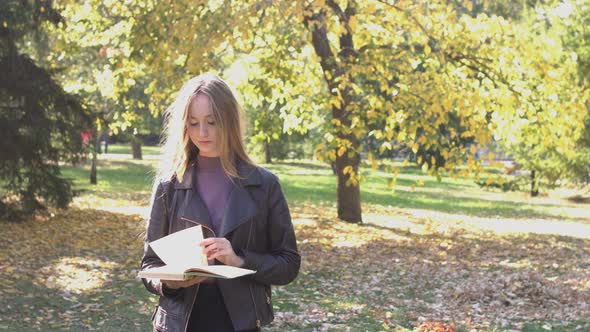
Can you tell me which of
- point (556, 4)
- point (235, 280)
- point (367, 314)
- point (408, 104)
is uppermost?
point (556, 4)

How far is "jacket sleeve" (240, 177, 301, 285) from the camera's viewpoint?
107 inches

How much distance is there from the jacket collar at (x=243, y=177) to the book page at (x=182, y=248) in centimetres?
22

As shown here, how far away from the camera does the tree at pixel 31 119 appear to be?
12.5 metres

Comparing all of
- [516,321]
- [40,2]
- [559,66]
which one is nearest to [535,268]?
[516,321]

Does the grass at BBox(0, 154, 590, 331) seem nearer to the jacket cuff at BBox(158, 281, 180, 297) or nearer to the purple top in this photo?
the purple top

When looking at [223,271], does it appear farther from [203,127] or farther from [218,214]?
[203,127]

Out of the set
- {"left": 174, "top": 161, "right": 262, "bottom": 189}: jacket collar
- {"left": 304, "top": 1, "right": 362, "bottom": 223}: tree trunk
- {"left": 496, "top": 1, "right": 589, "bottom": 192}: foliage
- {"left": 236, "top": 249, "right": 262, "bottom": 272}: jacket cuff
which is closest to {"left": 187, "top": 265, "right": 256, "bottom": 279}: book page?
{"left": 236, "top": 249, "right": 262, "bottom": 272}: jacket cuff

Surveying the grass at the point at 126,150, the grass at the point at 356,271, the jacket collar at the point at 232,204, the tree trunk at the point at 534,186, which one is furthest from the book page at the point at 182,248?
the grass at the point at 126,150

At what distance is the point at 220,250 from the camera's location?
2588 millimetres

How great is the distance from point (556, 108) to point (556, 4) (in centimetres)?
981

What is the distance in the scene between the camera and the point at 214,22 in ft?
35.5

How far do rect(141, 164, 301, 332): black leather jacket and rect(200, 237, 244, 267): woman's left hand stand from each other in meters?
0.07

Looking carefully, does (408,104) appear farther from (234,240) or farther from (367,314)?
(234,240)

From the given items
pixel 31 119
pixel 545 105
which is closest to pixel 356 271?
pixel 545 105
